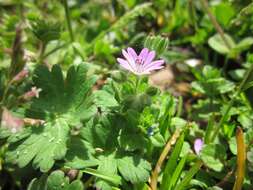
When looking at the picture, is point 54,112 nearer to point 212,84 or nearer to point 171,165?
point 171,165

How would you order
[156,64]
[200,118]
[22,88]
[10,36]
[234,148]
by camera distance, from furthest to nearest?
[10,36], [200,118], [22,88], [234,148], [156,64]

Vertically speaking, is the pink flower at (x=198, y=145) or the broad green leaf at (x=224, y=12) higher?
the broad green leaf at (x=224, y=12)

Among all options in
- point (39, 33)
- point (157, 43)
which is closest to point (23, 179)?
point (39, 33)

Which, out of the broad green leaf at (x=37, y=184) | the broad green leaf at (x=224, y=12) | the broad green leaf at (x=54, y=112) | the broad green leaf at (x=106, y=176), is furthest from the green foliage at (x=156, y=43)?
the broad green leaf at (x=224, y=12)

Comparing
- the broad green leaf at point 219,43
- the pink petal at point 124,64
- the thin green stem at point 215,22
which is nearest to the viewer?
the pink petal at point 124,64

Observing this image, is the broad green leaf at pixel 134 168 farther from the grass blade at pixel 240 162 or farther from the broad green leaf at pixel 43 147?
the grass blade at pixel 240 162

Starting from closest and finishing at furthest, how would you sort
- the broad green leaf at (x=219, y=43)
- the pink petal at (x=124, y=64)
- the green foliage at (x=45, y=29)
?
the pink petal at (x=124, y=64) → the green foliage at (x=45, y=29) → the broad green leaf at (x=219, y=43)

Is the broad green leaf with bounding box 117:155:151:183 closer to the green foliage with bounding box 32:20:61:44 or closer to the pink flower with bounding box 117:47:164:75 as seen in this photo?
the pink flower with bounding box 117:47:164:75

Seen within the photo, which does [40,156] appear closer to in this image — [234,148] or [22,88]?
[22,88]
